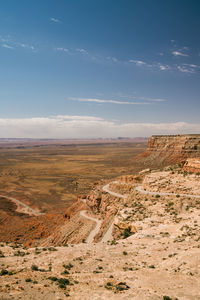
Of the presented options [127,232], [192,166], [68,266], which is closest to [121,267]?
[68,266]

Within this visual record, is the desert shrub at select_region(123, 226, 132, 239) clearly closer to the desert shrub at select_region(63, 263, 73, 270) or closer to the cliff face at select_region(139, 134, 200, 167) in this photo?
the desert shrub at select_region(63, 263, 73, 270)

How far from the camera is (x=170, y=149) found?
390 feet

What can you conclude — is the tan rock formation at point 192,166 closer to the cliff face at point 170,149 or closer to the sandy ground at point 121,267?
the sandy ground at point 121,267

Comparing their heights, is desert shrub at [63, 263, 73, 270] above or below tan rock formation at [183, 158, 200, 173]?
below

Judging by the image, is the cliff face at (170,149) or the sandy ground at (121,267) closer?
the sandy ground at (121,267)

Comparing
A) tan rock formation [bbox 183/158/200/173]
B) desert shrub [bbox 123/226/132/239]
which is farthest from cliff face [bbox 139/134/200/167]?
desert shrub [bbox 123/226/132/239]

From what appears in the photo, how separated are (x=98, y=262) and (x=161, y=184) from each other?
59.5ft

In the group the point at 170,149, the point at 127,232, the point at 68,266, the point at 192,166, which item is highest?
the point at 170,149

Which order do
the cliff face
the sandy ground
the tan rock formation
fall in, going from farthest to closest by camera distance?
1. the cliff face
2. the tan rock formation
3. the sandy ground

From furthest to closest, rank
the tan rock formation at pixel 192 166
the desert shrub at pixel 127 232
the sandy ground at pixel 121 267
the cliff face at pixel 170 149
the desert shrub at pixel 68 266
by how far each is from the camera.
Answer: the cliff face at pixel 170 149 → the tan rock formation at pixel 192 166 → the desert shrub at pixel 127 232 → the desert shrub at pixel 68 266 → the sandy ground at pixel 121 267

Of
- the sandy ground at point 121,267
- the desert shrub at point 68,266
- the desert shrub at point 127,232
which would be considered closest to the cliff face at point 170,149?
the desert shrub at point 127,232

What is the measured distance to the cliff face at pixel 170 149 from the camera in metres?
108

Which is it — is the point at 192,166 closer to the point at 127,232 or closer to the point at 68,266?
the point at 127,232

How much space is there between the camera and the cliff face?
353ft
